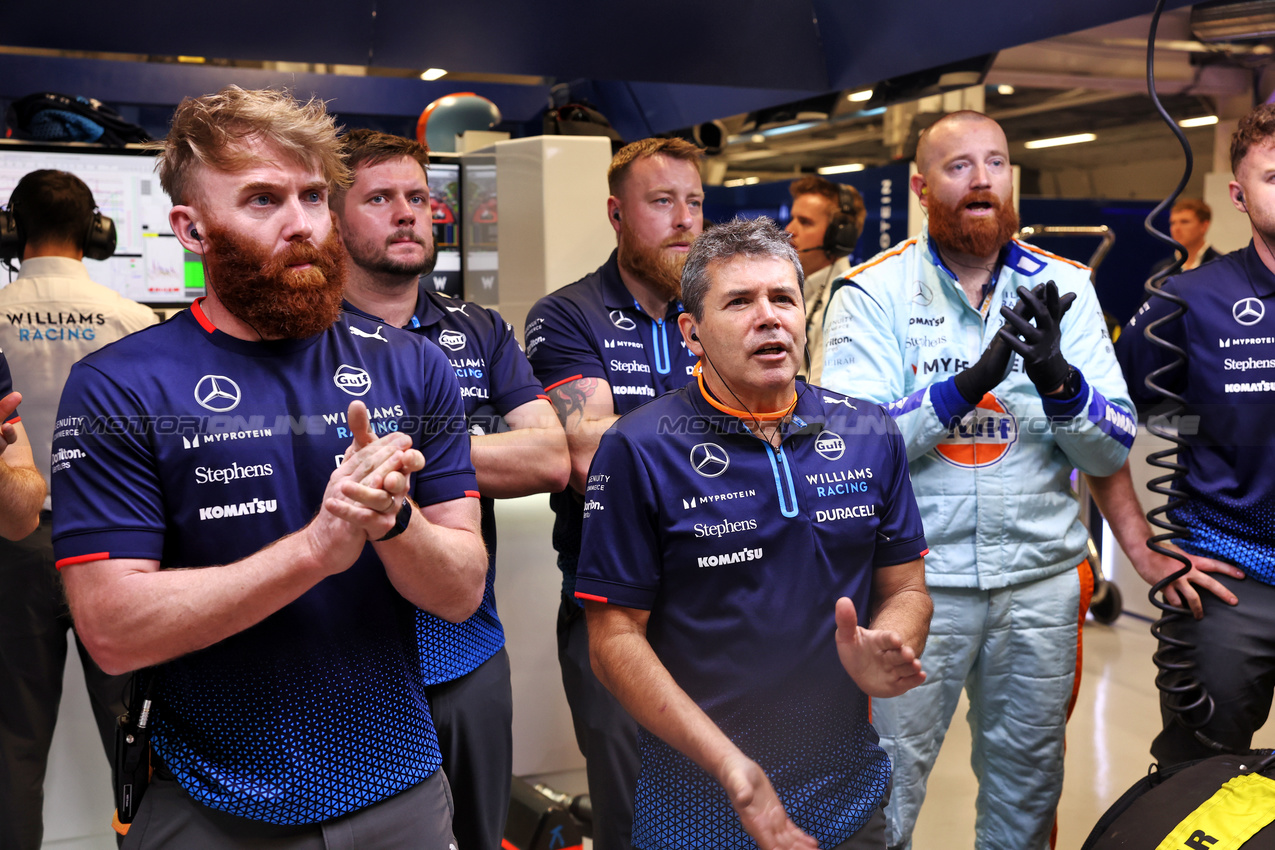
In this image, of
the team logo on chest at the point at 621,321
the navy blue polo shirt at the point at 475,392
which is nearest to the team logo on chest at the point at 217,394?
the navy blue polo shirt at the point at 475,392

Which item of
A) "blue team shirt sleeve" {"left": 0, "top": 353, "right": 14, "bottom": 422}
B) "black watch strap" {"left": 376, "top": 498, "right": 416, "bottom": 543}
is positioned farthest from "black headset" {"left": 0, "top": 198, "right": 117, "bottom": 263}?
"black watch strap" {"left": 376, "top": 498, "right": 416, "bottom": 543}

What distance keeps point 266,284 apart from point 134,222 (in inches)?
97.5

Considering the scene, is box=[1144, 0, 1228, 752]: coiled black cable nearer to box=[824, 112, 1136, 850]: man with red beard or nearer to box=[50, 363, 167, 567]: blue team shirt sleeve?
box=[824, 112, 1136, 850]: man with red beard

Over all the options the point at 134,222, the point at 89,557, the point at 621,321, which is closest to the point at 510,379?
the point at 621,321

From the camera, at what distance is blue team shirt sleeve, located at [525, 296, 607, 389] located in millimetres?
2162

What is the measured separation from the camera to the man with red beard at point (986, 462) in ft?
6.31

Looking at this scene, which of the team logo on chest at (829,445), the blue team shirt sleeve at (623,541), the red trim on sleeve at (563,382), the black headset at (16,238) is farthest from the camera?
the black headset at (16,238)

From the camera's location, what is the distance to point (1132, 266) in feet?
35.2

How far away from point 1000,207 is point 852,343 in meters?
0.41

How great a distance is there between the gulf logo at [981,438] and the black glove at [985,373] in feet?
0.44

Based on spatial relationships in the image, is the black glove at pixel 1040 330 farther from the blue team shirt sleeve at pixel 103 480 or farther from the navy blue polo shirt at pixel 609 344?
the blue team shirt sleeve at pixel 103 480

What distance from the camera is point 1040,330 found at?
5.50ft

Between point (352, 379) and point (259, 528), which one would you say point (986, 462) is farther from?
point (259, 528)

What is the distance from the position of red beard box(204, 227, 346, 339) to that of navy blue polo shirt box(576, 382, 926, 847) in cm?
46
